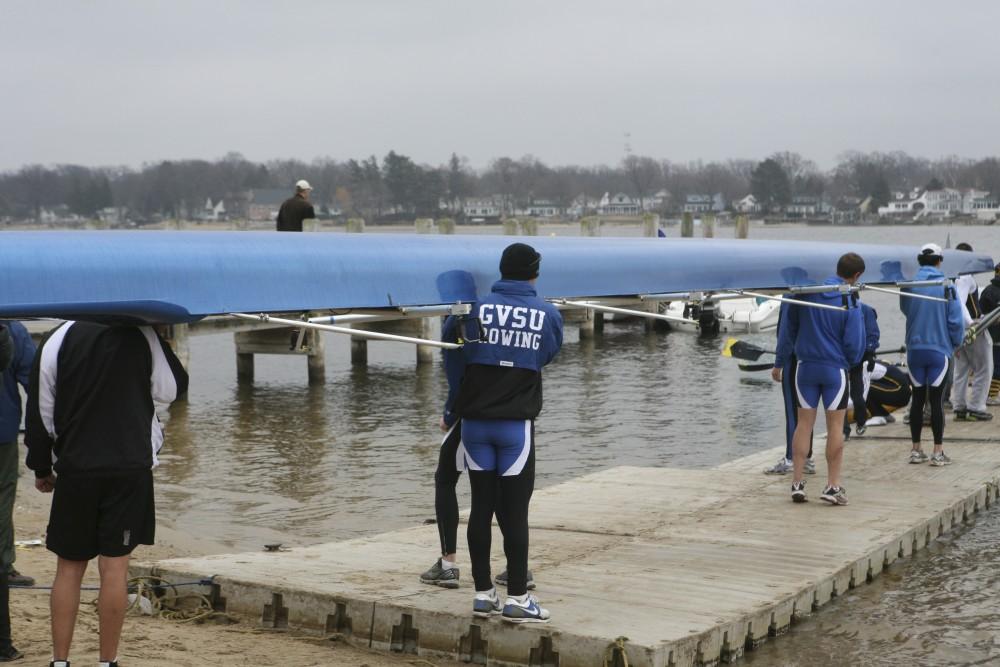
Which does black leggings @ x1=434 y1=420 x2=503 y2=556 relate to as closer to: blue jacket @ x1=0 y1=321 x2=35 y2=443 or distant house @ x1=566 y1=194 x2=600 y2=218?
blue jacket @ x1=0 y1=321 x2=35 y2=443

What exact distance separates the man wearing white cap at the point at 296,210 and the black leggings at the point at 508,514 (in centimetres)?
1041

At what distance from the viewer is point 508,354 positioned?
5.64m

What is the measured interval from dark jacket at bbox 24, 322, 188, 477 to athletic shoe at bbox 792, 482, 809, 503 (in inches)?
215

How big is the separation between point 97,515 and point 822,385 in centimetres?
534

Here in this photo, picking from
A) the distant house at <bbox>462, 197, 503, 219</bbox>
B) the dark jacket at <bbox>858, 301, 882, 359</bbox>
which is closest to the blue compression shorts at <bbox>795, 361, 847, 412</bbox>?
the dark jacket at <bbox>858, 301, 882, 359</bbox>

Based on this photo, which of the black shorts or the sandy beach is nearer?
the black shorts

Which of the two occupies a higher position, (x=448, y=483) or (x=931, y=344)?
(x=931, y=344)

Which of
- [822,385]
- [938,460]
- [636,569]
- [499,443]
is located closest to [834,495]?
[822,385]

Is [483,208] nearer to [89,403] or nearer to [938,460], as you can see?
[938,460]

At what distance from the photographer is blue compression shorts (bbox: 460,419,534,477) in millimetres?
5656

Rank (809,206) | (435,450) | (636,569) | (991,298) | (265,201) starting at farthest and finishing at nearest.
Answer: (809,206)
(265,201)
(435,450)
(991,298)
(636,569)

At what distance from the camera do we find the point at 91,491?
4.93m

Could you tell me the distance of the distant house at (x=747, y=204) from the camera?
360 feet

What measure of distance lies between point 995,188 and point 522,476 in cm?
12166
